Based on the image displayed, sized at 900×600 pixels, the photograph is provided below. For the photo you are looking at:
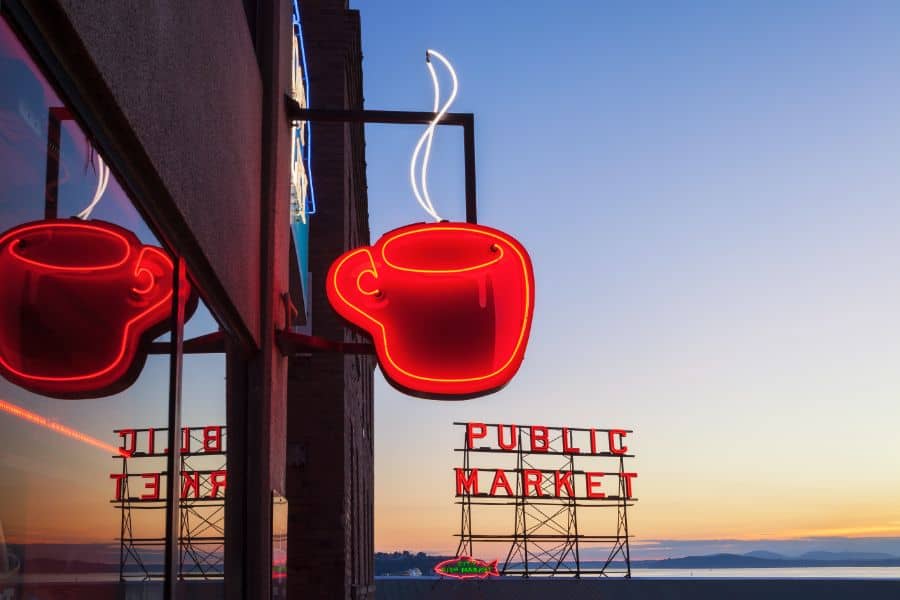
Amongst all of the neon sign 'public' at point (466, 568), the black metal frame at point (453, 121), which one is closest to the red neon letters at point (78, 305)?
the black metal frame at point (453, 121)

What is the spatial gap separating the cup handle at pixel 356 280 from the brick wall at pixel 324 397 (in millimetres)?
5243

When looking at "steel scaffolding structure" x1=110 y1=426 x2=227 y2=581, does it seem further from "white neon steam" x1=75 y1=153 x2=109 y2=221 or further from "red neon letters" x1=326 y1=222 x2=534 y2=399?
"red neon letters" x1=326 y1=222 x2=534 y2=399

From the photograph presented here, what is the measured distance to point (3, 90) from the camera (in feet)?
6.56

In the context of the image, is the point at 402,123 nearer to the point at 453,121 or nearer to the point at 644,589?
the point at 453,121

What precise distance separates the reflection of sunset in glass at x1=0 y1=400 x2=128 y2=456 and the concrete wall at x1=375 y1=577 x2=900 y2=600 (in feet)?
142

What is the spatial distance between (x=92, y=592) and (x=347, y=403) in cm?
995

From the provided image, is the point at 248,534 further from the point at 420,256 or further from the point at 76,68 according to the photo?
the point at 76,68

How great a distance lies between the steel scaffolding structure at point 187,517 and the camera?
2.97m

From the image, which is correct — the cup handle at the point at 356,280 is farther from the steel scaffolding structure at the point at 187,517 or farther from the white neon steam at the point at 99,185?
the white neon steam at the point at 99,185


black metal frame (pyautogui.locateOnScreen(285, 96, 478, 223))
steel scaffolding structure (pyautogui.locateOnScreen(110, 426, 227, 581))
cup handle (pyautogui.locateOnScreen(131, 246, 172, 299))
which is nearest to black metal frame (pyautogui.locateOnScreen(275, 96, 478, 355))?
black metal frame (pyautogui.locateOnScreen(285, 96, 478, 223))

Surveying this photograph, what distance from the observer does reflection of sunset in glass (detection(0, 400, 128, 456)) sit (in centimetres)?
207

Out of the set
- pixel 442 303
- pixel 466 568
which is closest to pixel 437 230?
pixel 442 303

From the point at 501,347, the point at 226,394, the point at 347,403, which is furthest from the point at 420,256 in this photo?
the point at 347,403

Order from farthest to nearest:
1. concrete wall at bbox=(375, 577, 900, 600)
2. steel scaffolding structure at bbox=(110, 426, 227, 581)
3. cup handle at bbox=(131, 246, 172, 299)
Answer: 1. concrete wall at bbox=(375, 577, 900, 600)
2. cup handle at bbox=(131, 246, 172, 299)
3. steel scaffolding structure at bbox=(110, 426, 227, 581)
